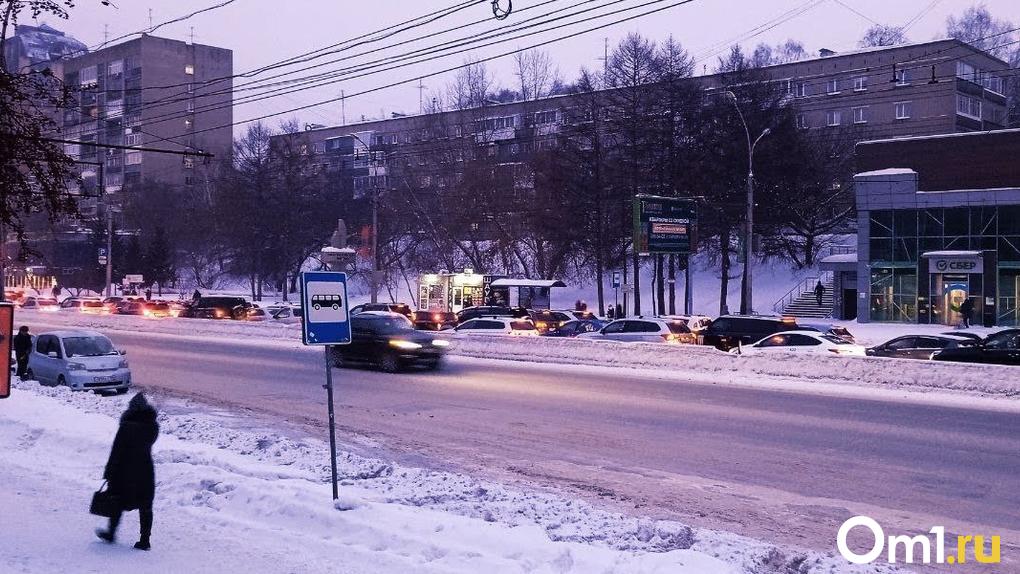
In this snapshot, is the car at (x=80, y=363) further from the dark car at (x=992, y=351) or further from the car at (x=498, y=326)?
the dark car at (x=992, y=351)

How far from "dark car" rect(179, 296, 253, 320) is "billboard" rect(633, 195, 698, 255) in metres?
25.3

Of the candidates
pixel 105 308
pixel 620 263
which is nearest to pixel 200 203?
pixel 105 308

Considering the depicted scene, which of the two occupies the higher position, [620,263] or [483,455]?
[620,263]

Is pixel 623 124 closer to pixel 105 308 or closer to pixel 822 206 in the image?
pixel 822 206

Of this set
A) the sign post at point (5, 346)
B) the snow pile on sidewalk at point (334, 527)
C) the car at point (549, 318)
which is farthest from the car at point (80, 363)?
the car at point (549, 318)

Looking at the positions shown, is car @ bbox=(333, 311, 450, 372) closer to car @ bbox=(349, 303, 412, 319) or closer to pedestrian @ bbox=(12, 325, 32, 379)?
pedestrian @ bbox=(12, 325, 32, 379)

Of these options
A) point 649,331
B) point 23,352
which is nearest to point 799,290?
point 649,331

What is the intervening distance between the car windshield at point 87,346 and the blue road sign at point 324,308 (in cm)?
1452

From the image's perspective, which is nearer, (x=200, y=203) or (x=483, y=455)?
(x=483, y=455)

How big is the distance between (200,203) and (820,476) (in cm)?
10566

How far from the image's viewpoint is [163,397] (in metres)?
19.7

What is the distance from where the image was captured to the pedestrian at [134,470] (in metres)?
7.57

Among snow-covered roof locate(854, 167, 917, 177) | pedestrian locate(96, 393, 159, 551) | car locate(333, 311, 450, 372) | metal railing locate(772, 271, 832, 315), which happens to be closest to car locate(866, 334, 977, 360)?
car locate(333, 311, 450, 372)

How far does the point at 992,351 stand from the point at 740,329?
8801 mm
